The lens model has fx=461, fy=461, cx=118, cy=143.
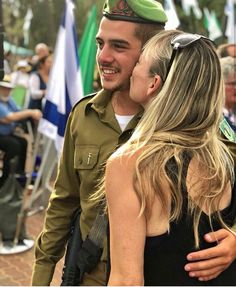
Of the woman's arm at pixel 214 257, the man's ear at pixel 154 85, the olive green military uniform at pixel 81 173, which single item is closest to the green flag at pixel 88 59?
the olive green military uniform at pixel 81 173

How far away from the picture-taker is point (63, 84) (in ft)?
16.7

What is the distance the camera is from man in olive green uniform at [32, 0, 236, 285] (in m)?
1.88

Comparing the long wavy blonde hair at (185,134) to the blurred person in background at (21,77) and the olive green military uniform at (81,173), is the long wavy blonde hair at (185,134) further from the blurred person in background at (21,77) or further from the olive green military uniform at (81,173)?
the blurred person in background at (21,77)

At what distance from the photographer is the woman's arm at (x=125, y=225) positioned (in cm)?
130

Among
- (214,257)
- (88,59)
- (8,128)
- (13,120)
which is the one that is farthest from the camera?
(8,128)

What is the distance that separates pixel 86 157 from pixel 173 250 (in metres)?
0.69

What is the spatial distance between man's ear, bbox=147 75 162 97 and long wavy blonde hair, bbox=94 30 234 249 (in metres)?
0.06

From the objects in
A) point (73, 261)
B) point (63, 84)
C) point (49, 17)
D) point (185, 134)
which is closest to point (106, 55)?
point (185, 134)

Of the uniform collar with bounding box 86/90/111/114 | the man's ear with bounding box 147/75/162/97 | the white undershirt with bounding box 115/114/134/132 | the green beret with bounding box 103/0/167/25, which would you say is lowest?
the white undershirt with bounding box 115/114/134/132

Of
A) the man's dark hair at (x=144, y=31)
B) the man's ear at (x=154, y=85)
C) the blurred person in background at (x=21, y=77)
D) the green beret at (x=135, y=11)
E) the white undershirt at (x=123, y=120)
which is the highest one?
the green beret at (x=135, y=11)

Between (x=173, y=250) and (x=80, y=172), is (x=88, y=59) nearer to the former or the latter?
(x=80, y=172)

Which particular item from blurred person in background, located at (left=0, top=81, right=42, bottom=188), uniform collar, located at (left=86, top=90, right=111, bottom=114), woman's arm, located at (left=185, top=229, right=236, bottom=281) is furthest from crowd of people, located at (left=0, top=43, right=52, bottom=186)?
woman's arm, located at (left=185, top=229, right=236, bottom=281)

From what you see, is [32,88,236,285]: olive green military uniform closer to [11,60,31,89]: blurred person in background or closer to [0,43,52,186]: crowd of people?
[0,43,52,186]: crowd of people

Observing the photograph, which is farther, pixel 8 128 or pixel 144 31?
pixel 8 128
